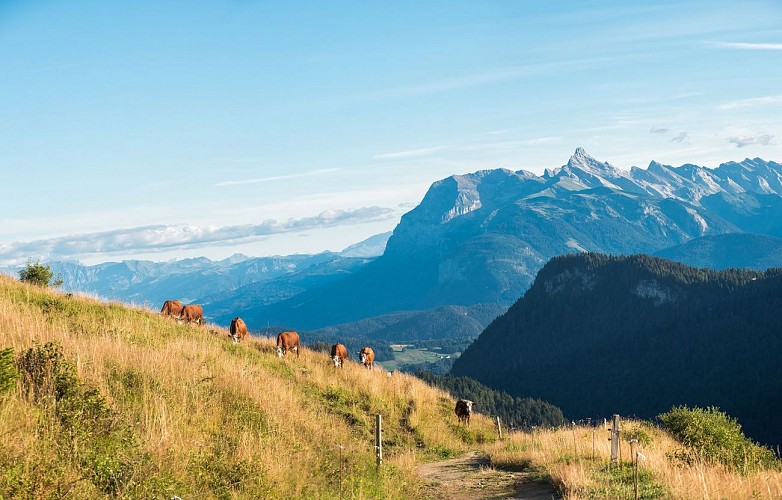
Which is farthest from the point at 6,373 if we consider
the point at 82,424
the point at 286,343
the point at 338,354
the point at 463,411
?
the point at 463,411

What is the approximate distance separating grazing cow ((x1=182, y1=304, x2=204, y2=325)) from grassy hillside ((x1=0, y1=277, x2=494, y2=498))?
941 centimetres

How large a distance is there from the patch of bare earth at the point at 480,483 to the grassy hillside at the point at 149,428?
2.54 feet

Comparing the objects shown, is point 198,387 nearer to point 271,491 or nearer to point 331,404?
point 271,491

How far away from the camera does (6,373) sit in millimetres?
10062

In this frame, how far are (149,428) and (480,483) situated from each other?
8463 millimetres

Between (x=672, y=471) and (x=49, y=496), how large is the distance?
1261 centimetres

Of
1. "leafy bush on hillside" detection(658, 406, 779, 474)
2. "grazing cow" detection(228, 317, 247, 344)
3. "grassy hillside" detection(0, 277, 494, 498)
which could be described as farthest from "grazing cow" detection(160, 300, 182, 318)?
"leafy bush on hillside" detection(658, 406, 779, 474)

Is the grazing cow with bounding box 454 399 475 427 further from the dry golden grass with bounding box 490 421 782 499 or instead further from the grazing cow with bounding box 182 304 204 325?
the grazing cow with bounding box 182 304 204 325

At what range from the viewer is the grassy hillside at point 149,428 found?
895 cm

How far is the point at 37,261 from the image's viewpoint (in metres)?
36.3

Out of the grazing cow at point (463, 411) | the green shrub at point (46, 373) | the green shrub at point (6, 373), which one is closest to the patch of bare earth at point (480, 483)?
the green shrub at point (46, 373)

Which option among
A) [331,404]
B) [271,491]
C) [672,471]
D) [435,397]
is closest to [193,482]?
[271,491]

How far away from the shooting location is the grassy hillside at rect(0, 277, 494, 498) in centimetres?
895

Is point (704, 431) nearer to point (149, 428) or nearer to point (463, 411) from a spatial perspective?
point (463, 411)
